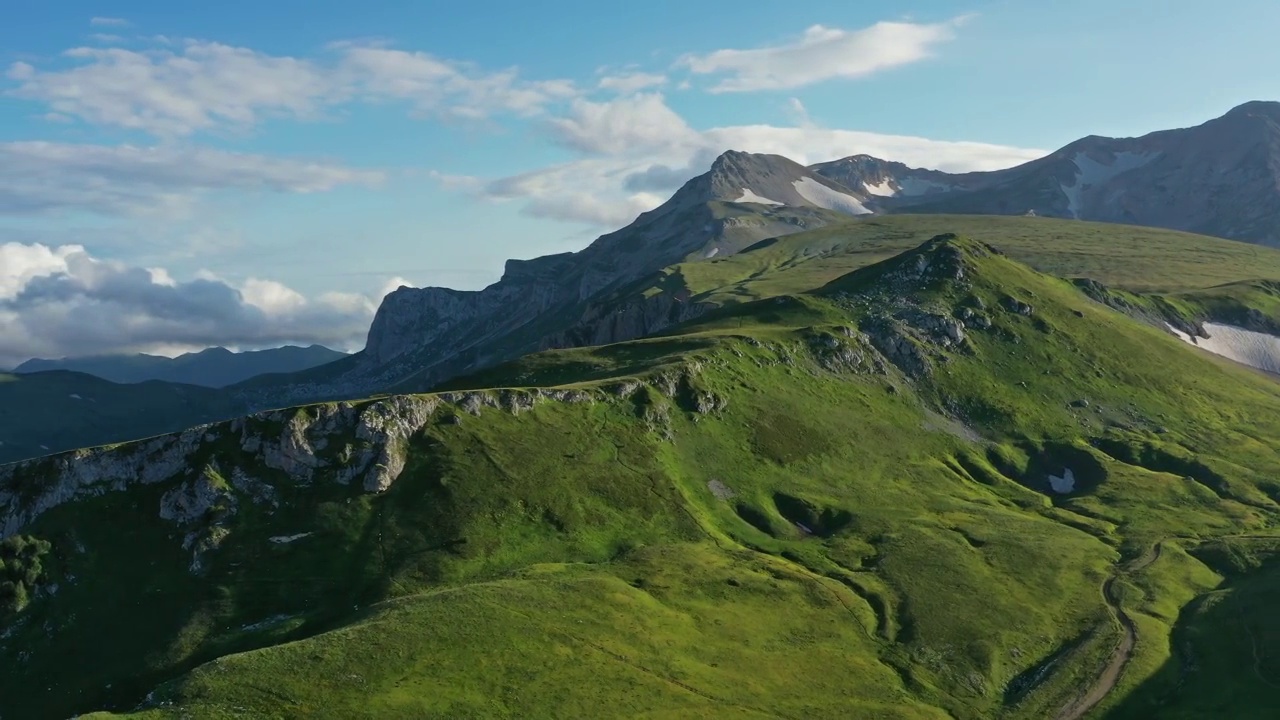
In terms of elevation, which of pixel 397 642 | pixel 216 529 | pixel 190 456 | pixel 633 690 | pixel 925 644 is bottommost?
pixel 925 644

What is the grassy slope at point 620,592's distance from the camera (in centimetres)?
11112

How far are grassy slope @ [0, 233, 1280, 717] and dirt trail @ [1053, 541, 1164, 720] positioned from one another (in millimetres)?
1246

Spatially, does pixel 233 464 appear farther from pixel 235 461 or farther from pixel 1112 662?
pixel 1112 662

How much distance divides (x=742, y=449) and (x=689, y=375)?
19260 millimetres

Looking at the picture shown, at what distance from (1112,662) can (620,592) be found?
2562 inches

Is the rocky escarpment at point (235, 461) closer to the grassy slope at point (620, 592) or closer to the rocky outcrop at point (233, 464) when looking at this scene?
the rocky outcrop at point (233, 464)

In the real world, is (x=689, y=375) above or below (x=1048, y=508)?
above

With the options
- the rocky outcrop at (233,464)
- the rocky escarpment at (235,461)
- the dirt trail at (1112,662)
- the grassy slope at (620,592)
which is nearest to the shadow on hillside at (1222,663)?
the grassy slope at (620,592)

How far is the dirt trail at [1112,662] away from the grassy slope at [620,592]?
125 centimetres

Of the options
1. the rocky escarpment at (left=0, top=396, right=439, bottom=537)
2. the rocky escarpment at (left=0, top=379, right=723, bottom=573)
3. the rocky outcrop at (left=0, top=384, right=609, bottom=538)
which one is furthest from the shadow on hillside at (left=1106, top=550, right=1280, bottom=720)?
the rocky escarpment at (left=0, top=396, right=439, bottom=537)

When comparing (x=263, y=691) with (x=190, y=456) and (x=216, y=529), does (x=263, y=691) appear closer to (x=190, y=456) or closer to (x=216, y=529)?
(x=216, y=529)

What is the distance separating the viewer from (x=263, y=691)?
10125 centimetres

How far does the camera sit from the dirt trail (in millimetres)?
122625

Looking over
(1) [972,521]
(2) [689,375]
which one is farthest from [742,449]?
(1) [972,521]
